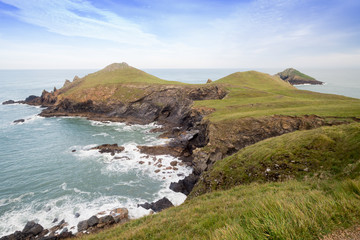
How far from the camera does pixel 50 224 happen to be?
21.3 metres

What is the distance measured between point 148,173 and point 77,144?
2529cm

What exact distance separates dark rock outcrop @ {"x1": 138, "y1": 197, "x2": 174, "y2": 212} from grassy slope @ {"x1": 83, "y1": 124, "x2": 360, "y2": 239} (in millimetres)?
9899

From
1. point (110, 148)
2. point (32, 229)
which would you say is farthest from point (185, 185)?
point (110, 148)

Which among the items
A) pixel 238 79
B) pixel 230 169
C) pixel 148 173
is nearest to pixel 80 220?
pixel 148 173

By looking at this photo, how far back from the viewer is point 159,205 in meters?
23.0

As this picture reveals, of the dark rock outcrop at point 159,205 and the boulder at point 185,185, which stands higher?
the boulder at point 185,185

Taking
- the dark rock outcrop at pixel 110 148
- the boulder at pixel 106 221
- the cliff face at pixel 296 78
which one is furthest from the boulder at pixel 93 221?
the cliff face at pixel 296 78

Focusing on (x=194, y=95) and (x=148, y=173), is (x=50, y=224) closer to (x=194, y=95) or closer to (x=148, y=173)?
(x=148, y=173)

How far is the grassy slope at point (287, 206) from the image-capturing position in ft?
14.3

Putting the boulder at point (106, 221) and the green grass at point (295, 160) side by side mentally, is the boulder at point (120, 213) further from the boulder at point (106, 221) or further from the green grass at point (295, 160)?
the green grass at point (295, 160)

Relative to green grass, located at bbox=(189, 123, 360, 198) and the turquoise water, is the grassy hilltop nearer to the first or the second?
green grass, located at bbox=(189, 123, 360, 198)

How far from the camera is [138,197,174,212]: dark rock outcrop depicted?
74.1ft

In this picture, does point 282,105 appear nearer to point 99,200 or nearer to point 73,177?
point 99,200

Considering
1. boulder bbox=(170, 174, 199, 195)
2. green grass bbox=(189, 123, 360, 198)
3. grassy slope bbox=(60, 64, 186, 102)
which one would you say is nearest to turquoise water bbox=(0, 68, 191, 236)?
boulder bbox=(170, 174, 199, 195)
